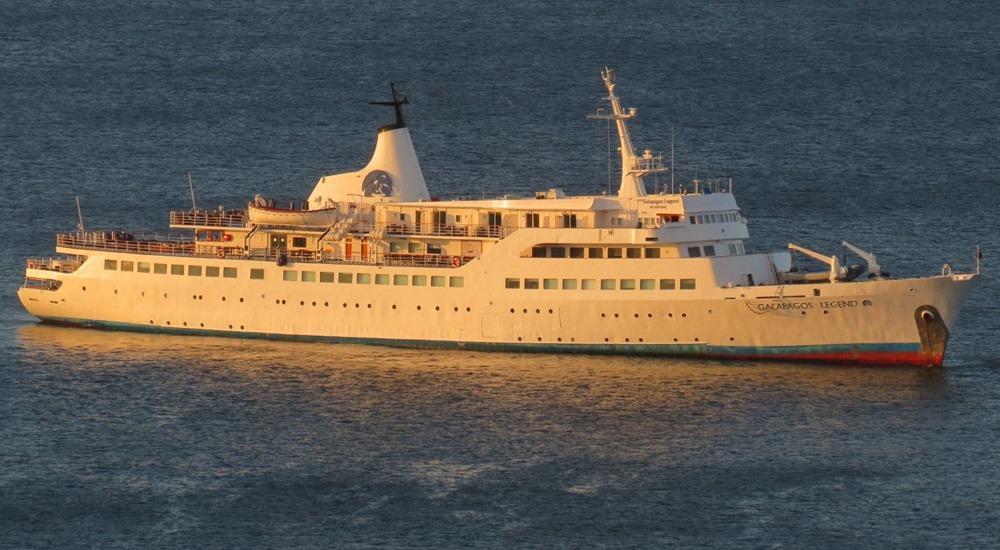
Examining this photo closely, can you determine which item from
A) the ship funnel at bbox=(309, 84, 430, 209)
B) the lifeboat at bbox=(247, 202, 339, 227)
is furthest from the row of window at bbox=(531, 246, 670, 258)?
the lifeboat at bbox=(247, 202, 339, 227)

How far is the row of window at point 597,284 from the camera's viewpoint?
99.4m

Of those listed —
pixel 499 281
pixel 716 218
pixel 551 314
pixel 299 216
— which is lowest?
pixel 551 314

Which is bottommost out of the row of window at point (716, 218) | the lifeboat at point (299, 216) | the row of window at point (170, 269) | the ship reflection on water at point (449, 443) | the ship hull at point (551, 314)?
the ship reflection on water at point (449, 443)

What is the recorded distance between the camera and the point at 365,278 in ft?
339

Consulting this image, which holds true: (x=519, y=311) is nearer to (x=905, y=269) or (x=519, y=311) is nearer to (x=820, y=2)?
(x=905, y=269)

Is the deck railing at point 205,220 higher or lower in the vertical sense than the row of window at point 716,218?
higher

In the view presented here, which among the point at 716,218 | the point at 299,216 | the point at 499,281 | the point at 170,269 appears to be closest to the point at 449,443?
the point at 499,281

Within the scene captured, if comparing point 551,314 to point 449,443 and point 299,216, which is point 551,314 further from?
point 449,443

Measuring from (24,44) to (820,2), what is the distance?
160 ft

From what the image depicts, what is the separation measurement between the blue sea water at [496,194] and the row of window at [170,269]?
8.54 feet

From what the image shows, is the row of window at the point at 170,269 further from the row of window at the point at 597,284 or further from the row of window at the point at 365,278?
the row of window at the point at 597,284

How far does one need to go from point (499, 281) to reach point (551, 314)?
7.94ft

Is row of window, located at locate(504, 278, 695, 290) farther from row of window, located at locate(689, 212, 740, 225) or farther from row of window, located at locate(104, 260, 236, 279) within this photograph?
row of window, located at locate(104, 260, 236, 279)

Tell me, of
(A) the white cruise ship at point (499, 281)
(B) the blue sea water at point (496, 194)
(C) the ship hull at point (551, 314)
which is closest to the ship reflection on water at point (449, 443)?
(B) the blue sea water at point (496, 194)
